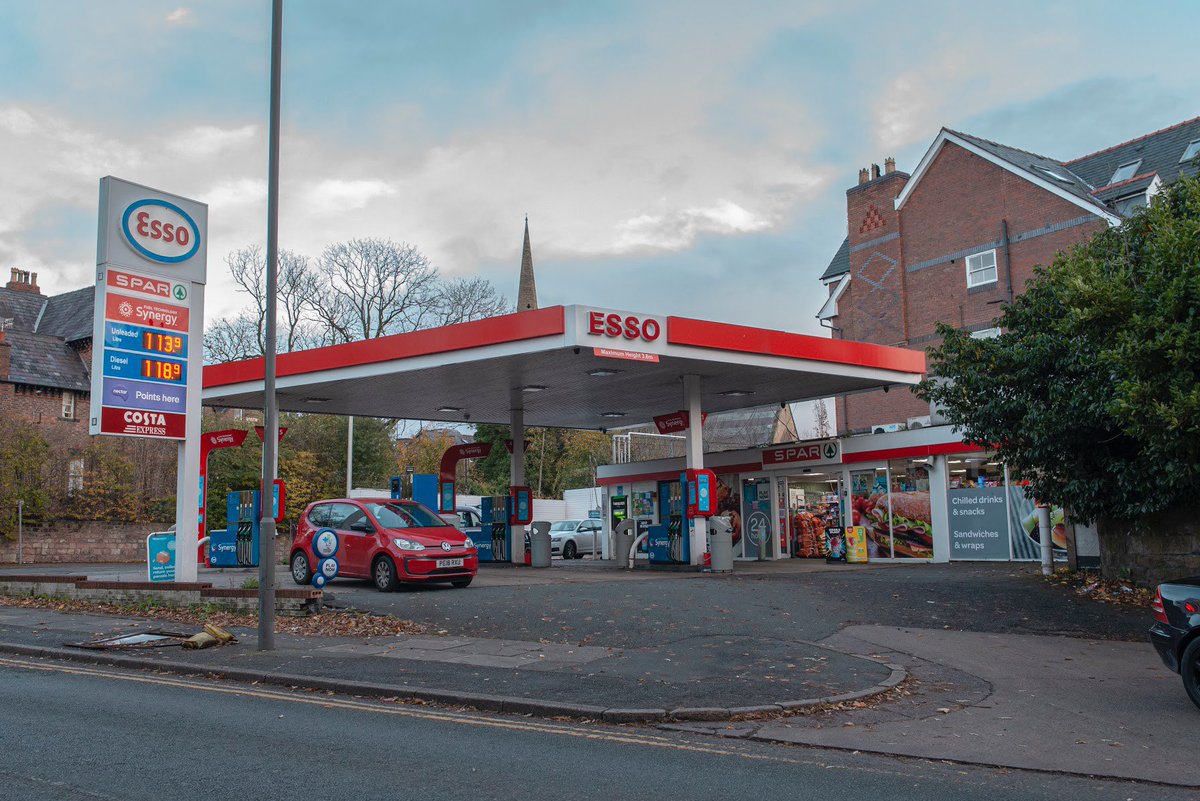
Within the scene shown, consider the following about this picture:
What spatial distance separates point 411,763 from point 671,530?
1802cm

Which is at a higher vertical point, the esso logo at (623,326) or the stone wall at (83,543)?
the esso logo at (623,326)

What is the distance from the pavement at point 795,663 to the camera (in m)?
7.30

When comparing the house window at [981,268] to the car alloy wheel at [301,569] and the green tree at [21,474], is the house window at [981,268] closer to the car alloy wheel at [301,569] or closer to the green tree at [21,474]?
the car alloy wheel at [301,569]

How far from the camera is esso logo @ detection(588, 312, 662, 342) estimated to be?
18636mm

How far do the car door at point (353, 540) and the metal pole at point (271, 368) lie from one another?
6.03 metres

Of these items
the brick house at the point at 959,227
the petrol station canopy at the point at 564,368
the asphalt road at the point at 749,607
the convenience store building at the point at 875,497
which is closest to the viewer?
the asphalt road at the point at 749,607

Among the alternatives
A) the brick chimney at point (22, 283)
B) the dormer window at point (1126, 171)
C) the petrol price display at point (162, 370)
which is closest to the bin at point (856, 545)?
the dormer window at point (1126, 171)

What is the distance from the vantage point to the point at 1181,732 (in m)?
7.23

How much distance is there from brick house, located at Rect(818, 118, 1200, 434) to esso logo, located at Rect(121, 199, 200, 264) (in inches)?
945

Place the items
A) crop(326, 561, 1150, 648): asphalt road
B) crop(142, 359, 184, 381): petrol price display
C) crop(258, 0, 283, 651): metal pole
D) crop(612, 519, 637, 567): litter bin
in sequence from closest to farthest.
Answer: crop(258, 0, 283, 651): metal pole < crop(326, 561, 1150, 648): asphalt road < crop(142, 359, 184, 381): petrol price display < crop(612, 519, 637, 567): litter bin

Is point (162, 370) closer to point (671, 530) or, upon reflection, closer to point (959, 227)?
Answer: point (671, 530)

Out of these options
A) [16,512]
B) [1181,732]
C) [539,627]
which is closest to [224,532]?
[16,512]

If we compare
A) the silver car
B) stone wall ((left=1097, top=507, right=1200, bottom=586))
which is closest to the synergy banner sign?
stone wall ((left=1097, top=507, right=1200, bottom=586))

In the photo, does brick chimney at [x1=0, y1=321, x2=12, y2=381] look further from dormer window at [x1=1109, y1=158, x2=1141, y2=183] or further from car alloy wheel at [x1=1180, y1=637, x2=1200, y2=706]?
car alloy wheel at [x1=1180, y1=637, x2=1200, y2=706]
